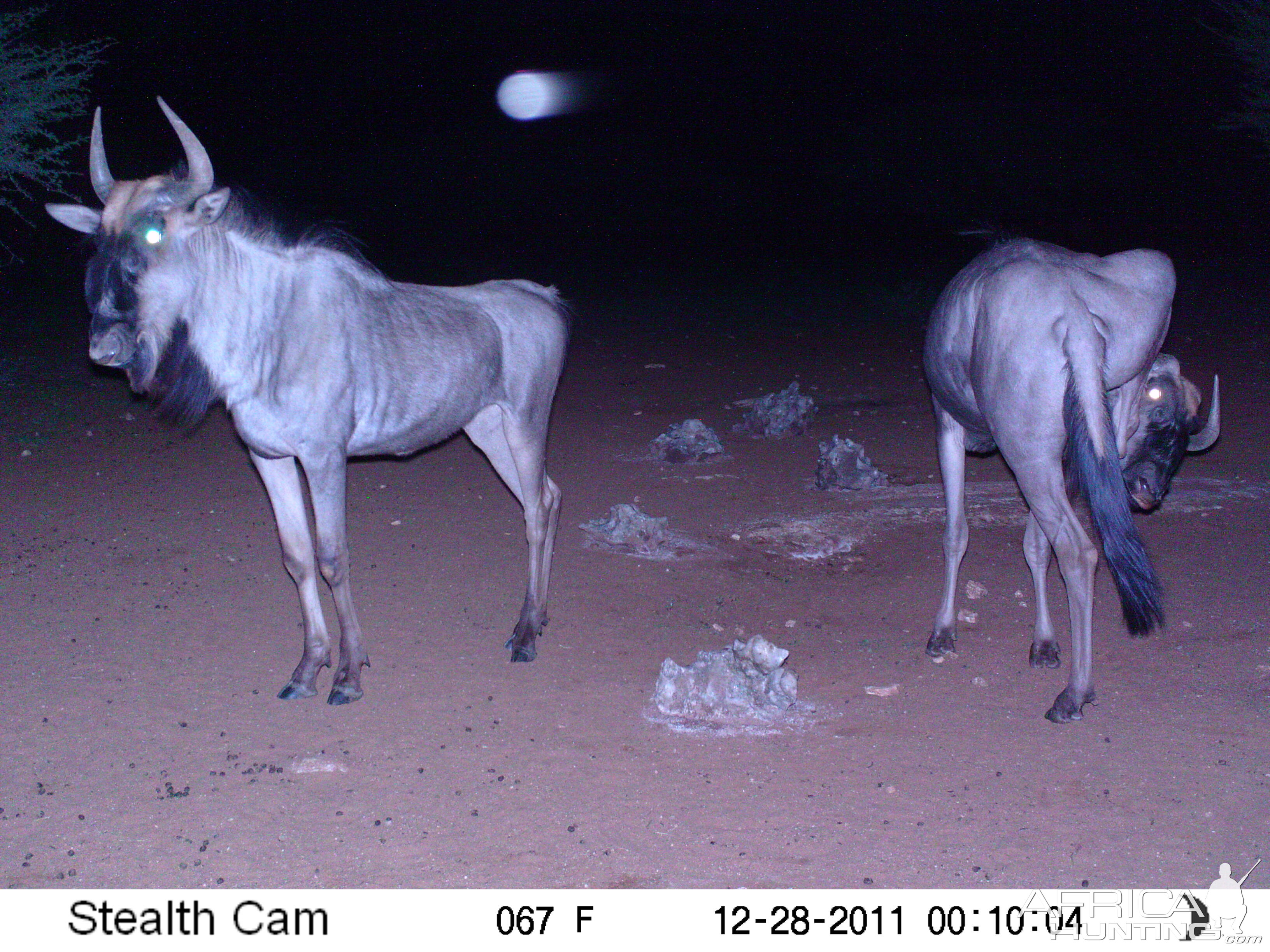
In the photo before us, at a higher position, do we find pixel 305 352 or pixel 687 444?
pixel 305 352

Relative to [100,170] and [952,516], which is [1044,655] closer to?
[952,516]

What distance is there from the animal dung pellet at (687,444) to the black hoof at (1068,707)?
15.3 ft

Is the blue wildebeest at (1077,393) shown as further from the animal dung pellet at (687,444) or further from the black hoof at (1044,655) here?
the animal dung pellet at (687,444)

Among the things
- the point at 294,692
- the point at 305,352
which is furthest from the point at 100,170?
the point at 294,692

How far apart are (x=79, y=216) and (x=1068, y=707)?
4.91m

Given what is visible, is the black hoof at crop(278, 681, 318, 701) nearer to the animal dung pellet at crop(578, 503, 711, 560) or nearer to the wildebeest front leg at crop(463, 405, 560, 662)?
the wildebeest front leg at crop(463, 405, 560, 662)

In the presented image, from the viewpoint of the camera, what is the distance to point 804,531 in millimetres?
7434

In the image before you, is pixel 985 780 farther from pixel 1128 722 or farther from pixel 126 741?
pixel 126 741

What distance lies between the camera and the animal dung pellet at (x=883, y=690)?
5227 millimetres

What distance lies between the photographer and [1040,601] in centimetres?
567

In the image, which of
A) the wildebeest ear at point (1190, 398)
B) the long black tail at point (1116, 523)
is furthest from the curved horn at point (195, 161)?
the wildebeest ear at point (1190, 398)

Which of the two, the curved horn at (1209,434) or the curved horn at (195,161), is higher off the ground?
the curved horn at (195,161)

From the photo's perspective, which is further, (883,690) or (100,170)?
(883,690)

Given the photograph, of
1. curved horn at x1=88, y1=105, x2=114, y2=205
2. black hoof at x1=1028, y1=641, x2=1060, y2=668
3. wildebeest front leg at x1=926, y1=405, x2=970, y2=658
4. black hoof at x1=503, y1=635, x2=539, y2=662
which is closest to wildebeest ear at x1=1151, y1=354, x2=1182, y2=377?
wildebeest front leg at x1=926, y1=405, x2=970, y2=658
